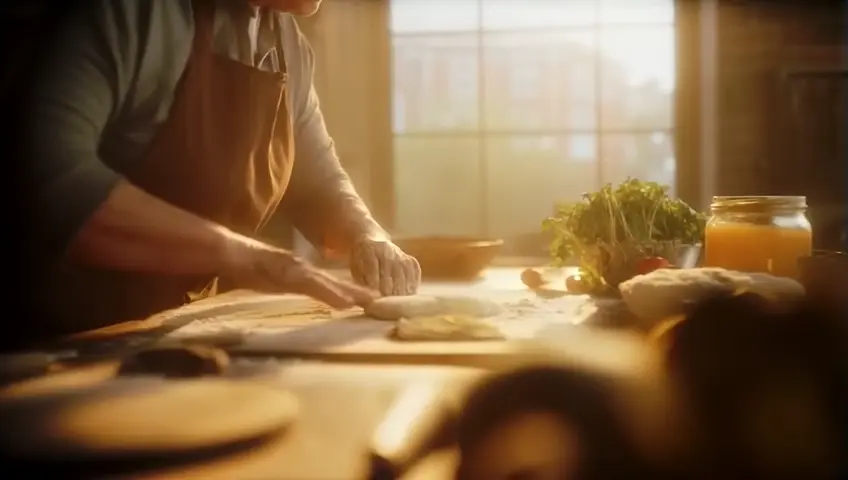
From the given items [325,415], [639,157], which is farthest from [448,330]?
[639,157]

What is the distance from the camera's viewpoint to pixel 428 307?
2.28 ft

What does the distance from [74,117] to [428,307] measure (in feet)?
1.08

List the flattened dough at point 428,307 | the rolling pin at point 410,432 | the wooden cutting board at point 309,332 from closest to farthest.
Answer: the rolling pin at point 410,432, the wooden cutting board at point 309,332, the flattened dough at point 428,307

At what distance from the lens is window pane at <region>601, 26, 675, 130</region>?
759 millimetres

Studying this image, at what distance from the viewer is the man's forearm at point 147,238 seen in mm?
661

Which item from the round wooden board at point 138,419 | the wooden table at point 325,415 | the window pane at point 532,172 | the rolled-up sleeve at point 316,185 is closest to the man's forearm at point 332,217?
the rolled-up sleeve at point 316,185

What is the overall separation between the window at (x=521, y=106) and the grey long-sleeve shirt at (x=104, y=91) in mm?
170

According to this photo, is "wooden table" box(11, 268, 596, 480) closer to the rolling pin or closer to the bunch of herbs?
the rolling pin

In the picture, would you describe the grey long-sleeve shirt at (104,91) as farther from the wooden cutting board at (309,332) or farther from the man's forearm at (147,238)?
the wooden cutting board at (309,332)

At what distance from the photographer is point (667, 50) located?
0.77m

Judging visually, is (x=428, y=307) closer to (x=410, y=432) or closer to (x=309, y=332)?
(x=309, y=332)

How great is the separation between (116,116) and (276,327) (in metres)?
0.22

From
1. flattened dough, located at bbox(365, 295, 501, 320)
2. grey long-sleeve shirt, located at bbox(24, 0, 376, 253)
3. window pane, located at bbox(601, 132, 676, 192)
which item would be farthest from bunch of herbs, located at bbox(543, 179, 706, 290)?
grey long-sleeve shirt, located at bbox(24, 0, 376, 253)

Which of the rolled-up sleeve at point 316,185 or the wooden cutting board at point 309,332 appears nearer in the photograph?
the wooden cutting board at point 309,332
